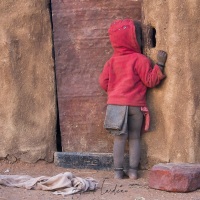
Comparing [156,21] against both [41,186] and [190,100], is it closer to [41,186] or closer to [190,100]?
[190,100]

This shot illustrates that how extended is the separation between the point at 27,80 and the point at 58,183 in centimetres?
129

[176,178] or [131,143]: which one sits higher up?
[131,143]

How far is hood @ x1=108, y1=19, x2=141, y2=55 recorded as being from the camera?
5840 mm

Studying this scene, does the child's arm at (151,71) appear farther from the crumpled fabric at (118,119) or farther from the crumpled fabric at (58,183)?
the crumpled fabric at (58,183)

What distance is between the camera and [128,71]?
5.85 metres

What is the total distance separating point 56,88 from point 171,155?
125 cm

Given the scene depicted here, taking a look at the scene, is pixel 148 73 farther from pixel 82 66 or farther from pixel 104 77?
pixel 82 66

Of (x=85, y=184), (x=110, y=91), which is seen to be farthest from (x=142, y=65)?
(x=85, y=184)

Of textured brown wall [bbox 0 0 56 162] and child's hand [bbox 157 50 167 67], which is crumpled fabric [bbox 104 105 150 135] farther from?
textured brown wall [bbox 0 0 56 162]

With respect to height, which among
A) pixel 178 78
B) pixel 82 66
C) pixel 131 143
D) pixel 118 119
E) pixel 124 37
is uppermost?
pixel 124 37

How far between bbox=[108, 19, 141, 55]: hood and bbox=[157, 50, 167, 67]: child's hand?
8.0 inches

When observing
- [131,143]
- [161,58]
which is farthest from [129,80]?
[131,143]

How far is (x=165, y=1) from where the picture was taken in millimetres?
5848

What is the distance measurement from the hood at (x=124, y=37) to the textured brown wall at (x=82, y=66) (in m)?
0.22
